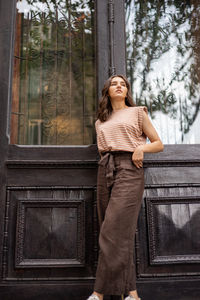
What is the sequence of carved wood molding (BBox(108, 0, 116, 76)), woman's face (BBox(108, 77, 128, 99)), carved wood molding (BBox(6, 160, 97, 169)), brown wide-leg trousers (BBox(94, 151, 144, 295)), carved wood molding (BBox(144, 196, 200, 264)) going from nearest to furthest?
brown wide-leg trousers (BBox(94, 151, 144, 295)), woman's face (BBox(108, 77, 128, 99)), carved wood molding (BBox(144, 196, 200, 264)), carved wood molding (BBox(6, 160, 97, 169)), carved wood molding (BBox(108, 0, 116, 76))

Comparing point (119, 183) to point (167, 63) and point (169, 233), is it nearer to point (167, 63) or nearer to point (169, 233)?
point (169, 233)

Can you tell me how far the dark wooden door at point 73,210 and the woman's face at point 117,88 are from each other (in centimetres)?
43

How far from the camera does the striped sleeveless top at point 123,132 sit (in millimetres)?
2309

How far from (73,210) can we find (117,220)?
71 centimetres

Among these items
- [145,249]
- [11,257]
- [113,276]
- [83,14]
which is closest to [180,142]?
[145,249]

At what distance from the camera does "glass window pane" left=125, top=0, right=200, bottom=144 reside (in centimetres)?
310

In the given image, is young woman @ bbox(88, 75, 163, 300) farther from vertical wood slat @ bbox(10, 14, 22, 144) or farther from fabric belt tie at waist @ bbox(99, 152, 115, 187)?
vertical wood slat @ bbox(10, 14, 22, 144)

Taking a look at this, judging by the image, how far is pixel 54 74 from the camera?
10.3ft

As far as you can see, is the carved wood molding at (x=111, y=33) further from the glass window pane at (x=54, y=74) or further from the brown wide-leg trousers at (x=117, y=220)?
the brown wide-leg trousers at (x=117, y=220)

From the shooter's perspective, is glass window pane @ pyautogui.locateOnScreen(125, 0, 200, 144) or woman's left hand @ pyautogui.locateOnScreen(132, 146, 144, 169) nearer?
woman's left hand @ pyautogui.locateOnScreen(132, 146, 144, 169)

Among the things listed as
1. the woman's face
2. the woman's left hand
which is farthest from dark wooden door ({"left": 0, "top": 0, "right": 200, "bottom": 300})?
the woman's left hand

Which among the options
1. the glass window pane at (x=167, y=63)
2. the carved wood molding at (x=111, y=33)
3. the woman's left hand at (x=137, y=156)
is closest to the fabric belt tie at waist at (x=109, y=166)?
the woman's left hand at (x=137, y=156)

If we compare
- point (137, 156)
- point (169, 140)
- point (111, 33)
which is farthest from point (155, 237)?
point (111, 33)

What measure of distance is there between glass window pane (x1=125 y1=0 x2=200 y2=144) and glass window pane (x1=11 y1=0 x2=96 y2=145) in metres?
0.50
